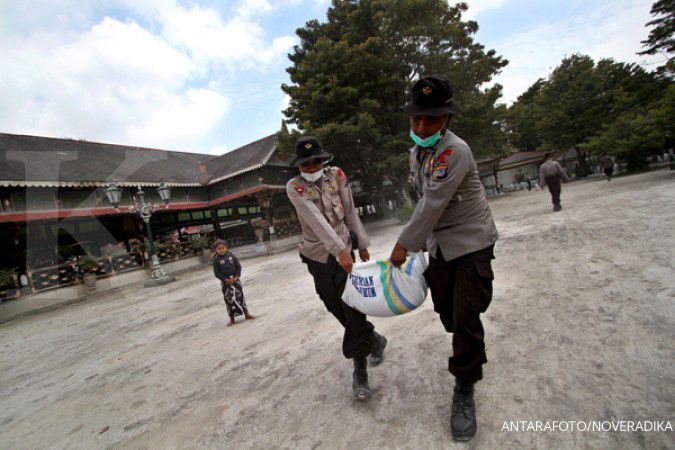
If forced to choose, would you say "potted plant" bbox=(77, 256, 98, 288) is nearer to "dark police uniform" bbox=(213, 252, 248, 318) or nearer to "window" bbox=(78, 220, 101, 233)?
"window" bbox=(78, 220, 101, 233)

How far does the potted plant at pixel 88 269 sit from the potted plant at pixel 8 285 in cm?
202

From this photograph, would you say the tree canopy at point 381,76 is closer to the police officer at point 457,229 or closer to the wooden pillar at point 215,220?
the wooden pillar at point 215,220

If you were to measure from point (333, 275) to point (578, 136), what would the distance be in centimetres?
2789

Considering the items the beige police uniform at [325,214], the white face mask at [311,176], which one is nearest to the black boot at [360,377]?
the beige police uniform at [325,214]

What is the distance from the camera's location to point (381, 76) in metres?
16.0

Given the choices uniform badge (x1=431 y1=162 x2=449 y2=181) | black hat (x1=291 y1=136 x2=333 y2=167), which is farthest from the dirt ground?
black hat (x1=291 y1=136 x2=333 y2=167)

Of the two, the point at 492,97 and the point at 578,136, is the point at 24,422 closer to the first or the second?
the point at 492,97

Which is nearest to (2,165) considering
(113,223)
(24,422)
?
(113,223)

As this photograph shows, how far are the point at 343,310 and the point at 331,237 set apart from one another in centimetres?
62

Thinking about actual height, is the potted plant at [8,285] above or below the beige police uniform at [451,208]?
below

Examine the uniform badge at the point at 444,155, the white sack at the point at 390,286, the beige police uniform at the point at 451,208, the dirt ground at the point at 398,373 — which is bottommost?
the dirt ground at the point at 398,373

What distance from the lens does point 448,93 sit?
5.98 ft

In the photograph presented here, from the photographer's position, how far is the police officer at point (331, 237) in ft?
7.55

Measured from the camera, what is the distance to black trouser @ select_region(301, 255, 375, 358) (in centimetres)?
234
